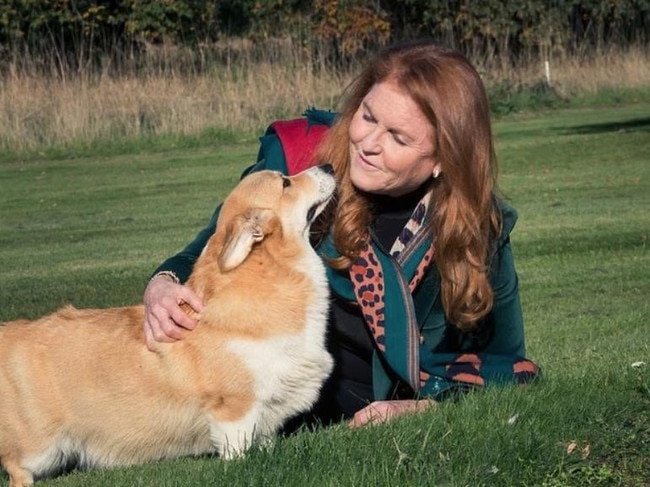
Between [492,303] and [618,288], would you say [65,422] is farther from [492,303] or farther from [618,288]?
[618,288]

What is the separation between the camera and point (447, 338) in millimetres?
5816

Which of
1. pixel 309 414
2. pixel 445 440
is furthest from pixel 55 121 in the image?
pixel 445 440

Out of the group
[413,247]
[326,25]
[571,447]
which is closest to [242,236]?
[413,247]

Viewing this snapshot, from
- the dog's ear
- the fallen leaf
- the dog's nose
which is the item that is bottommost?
the fallen leaf

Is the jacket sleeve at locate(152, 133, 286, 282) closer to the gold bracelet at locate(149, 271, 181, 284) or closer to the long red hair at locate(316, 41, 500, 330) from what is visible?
the gold bracelet at locate(149, 271, 181, 284)

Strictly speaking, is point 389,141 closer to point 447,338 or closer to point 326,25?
point 447,338

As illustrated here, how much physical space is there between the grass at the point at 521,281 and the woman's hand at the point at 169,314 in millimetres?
532

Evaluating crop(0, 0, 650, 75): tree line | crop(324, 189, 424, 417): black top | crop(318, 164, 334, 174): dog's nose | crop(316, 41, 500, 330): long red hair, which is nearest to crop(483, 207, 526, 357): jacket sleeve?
crop(316, 41, 500, 330): long red hair

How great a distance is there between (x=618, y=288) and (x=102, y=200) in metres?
8.88

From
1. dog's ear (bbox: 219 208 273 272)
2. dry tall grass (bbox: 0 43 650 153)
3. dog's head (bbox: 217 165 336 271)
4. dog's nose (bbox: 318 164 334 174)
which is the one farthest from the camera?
dry tall grass (bbox: 0 43 650 153)

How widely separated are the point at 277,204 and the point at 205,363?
0.73m

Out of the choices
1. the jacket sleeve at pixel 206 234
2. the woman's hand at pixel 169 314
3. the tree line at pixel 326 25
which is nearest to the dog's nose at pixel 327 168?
the jacket sleeve at pixel 206 234

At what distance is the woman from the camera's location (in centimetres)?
530

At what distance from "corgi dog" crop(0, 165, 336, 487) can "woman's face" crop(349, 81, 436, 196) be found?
19 cm
